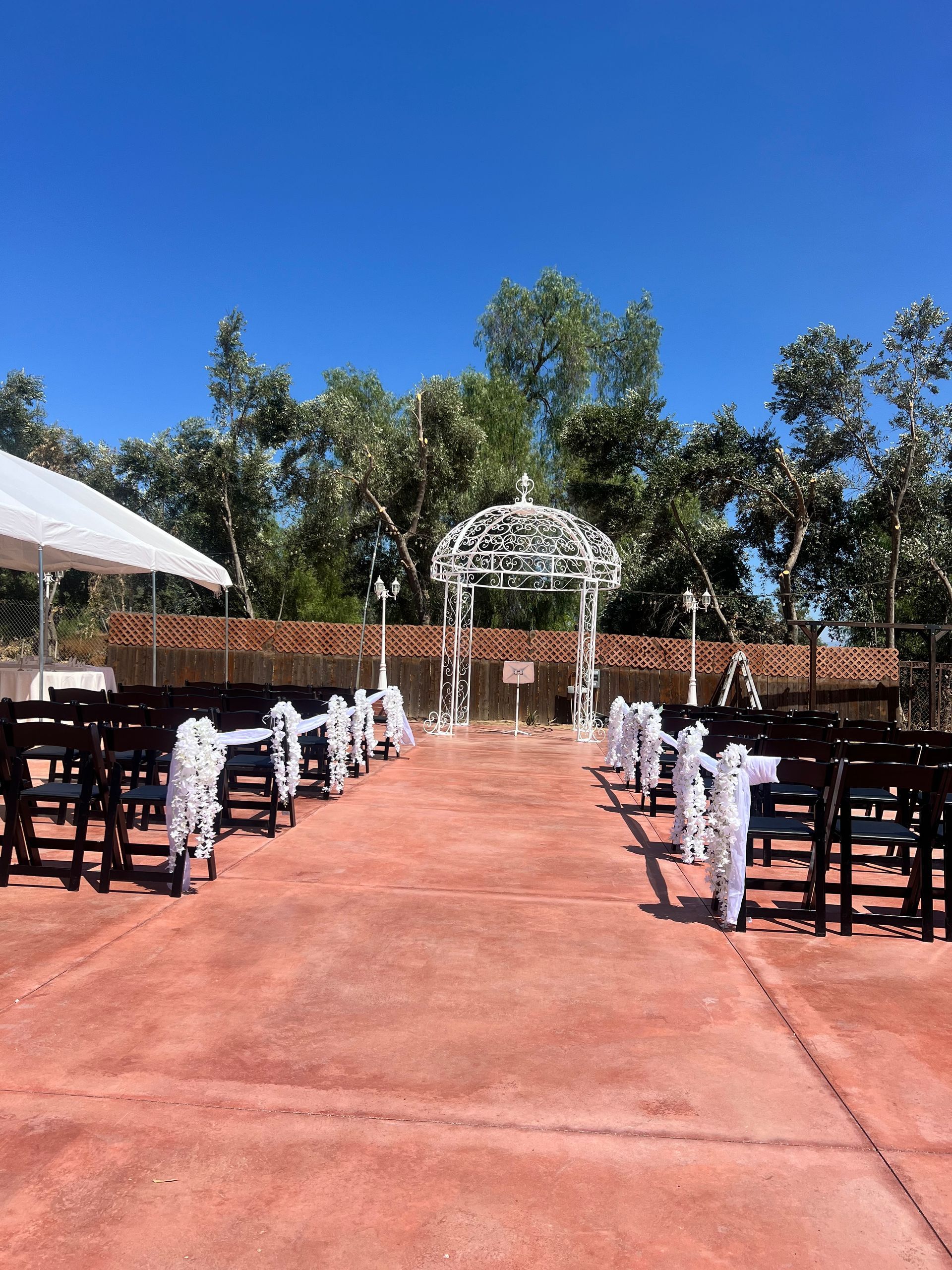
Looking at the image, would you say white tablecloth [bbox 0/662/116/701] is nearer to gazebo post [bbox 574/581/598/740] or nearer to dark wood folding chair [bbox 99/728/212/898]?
dark wood folding chair [bbox 99/728/212/898]

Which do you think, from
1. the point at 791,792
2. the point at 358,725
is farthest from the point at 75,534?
the point at 791,792

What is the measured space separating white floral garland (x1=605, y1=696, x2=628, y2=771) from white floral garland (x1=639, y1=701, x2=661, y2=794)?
1252mm

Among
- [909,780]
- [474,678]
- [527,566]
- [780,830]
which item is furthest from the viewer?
[474,678]

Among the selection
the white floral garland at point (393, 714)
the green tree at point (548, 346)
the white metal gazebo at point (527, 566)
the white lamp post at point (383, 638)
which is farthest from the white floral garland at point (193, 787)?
the green tree at point (548, 346)

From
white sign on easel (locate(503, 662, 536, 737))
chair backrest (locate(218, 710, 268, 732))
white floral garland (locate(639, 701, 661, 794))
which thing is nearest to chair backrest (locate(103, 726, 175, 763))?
chair backrest (locate(218, 710, 268, 732))

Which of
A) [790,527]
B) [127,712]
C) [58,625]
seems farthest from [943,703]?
[58,625]

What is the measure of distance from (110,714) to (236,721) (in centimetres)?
87

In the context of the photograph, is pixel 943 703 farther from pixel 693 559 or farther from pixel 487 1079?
pixel 487 1079

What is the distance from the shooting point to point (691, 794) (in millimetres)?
6004

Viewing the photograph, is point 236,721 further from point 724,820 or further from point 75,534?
point 75,534

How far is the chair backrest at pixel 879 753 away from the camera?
4.97 metres

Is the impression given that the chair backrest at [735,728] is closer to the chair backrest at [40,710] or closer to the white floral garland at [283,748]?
the white floral garland at [283,748]

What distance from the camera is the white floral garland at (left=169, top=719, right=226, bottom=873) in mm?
4918

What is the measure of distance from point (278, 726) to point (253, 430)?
18.2 m
